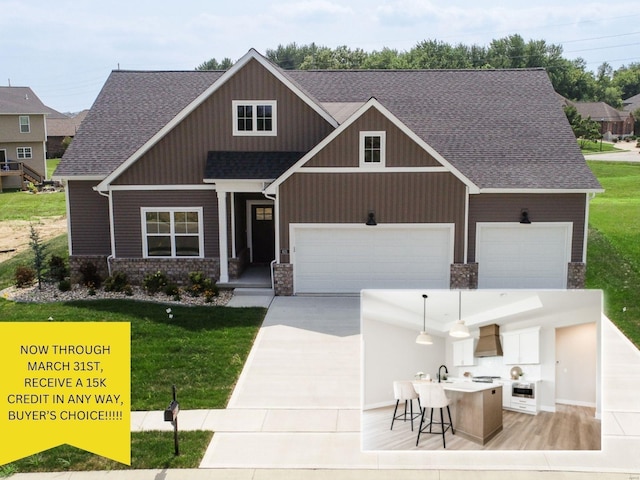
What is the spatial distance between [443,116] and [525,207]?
15.3 ft

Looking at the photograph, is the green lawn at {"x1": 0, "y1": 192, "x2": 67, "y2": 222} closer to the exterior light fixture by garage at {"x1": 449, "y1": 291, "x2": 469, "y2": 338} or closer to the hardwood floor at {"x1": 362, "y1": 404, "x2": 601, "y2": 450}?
the hardwood floor at {"x1": 362, "y1": 404, "x2": 601, "y2": 450}

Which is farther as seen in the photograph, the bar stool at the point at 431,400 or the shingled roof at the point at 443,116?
the shingled roof at the point at 443,116

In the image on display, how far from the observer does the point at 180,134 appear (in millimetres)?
20609

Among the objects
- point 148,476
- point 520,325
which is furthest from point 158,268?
point 520,325

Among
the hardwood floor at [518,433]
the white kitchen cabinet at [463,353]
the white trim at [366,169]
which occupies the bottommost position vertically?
the hardwood floor at [518,433]

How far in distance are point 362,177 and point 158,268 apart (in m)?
6.74

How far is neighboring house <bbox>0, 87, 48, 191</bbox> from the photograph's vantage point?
5344 centimetres

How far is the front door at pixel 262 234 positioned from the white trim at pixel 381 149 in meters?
4.84

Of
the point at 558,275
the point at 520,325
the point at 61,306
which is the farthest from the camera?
the point at 558,275

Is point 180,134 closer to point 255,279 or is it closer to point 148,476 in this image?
point 255,279

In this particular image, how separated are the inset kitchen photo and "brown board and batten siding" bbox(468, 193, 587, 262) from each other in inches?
492

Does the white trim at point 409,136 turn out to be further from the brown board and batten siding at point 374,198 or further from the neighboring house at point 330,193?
the brown board and batten siding at point 374,198

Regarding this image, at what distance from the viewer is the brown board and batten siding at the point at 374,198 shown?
63.4ft

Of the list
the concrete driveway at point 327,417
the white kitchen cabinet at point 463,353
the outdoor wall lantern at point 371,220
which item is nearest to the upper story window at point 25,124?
the outdoor wall lantern at point 371,220
